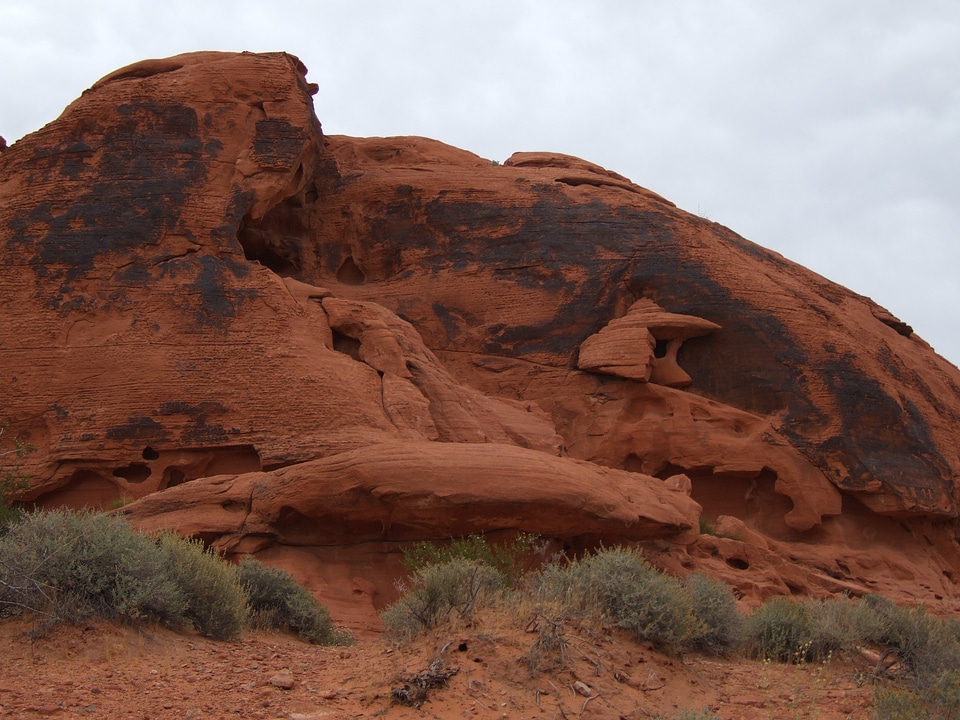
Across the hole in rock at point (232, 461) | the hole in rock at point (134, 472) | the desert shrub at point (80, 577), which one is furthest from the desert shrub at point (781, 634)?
the hole in rock at point (134, 472)

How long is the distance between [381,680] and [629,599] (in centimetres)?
245

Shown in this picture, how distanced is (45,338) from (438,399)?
17.3ft

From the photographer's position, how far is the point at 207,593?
9.31 metres

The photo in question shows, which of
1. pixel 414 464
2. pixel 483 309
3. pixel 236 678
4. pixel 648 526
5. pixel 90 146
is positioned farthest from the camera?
pixel 483 309

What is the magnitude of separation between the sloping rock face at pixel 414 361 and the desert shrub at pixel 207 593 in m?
2.67

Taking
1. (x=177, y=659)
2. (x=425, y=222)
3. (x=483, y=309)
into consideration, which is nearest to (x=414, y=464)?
(x=177, y=659)

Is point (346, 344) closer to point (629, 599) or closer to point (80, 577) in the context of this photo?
point (629, 599)

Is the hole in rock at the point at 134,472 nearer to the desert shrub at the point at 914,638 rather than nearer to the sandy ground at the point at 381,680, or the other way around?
the sandy ground at the point at 381,680

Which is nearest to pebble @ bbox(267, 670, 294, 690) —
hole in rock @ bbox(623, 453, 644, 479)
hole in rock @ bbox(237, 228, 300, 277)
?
hole in rock @ bbox(623, 453, 644, 479)

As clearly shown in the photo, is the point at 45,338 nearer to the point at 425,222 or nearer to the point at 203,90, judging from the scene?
the point at 203,90

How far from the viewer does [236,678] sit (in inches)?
321

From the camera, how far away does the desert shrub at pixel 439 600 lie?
29.9 feet

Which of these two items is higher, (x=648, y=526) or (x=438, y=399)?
(x=438, y=399)

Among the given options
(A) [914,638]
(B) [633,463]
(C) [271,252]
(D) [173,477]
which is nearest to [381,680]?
(A) [914,638]
